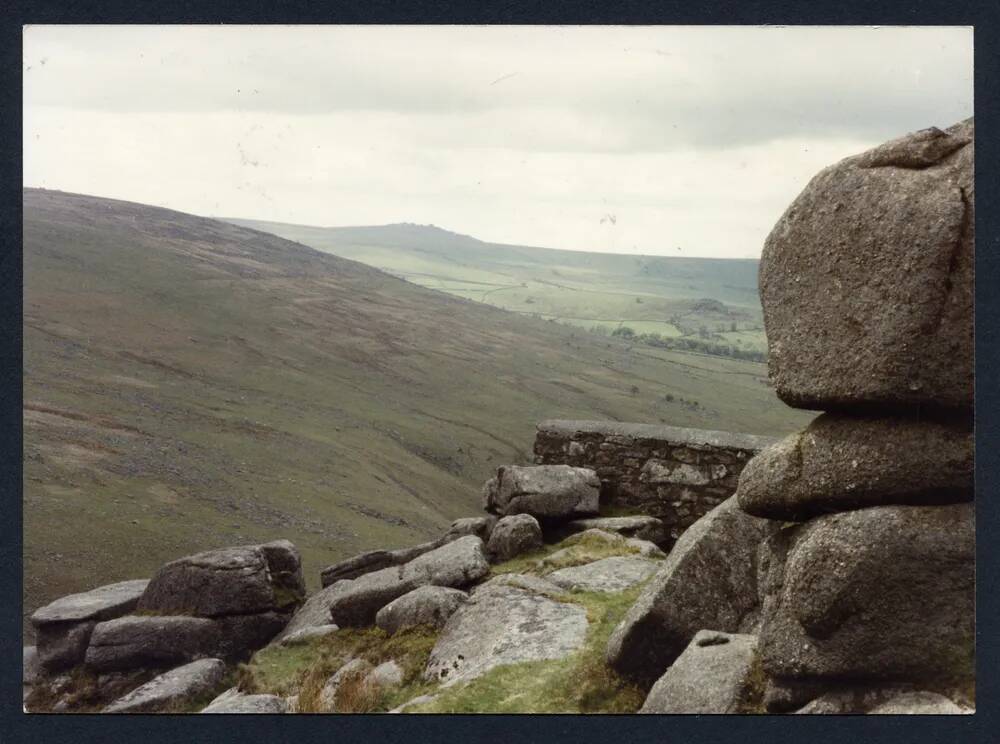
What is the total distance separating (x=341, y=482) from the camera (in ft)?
201

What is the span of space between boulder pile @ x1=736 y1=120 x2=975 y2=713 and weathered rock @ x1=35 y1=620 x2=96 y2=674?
12.9m

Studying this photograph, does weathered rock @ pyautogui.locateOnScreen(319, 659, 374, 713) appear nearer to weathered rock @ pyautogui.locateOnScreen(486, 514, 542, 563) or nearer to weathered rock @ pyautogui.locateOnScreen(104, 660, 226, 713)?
weathered rock @ pyautogui.locateOnScreen(104, 660, 226, 713)

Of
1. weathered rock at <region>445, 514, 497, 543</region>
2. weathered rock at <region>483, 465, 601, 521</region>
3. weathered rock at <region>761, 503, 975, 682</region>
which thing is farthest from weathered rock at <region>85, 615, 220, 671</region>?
weathered rock at <region>761, 503, 975, 682</region>

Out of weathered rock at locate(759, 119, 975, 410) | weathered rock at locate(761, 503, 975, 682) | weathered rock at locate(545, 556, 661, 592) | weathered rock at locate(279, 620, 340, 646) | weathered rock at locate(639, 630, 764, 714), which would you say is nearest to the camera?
weathered rock at locate(761, 503, 975, 682)

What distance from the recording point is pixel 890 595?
8.30 m

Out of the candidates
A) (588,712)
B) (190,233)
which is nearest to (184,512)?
(588,712)

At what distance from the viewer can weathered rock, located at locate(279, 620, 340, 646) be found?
16.3m

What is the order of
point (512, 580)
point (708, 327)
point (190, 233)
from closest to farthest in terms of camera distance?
point (512, 580) → point (190, 233) → point (708, 327)

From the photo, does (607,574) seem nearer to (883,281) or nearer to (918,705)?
(918,705)

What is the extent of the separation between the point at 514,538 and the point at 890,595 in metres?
9.22

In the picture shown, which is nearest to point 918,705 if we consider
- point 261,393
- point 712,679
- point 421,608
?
point 712,679

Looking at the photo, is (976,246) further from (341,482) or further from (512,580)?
(341,482)

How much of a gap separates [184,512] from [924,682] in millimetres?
41316

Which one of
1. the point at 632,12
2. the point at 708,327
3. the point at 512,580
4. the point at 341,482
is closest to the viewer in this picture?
the point at 632,12
